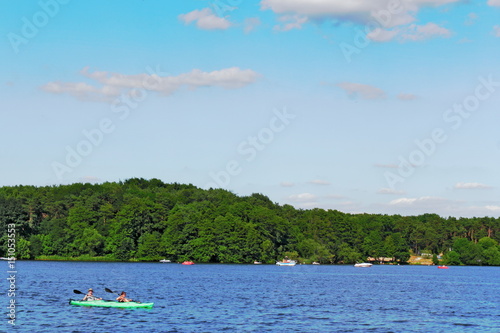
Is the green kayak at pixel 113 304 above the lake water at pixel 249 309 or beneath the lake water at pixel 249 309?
above

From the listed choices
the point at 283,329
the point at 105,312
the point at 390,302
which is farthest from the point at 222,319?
the point at 390,302

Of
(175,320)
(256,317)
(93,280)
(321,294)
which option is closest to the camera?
(175,320)

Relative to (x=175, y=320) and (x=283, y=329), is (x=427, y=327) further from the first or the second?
(x=175, y=320)

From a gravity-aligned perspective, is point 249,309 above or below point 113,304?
below

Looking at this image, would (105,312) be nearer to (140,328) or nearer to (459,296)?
(140,328)

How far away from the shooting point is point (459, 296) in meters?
112

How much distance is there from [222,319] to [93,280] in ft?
189

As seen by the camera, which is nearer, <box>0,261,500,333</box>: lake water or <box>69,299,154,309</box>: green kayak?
<box>0,261,500,333</box>: lake water

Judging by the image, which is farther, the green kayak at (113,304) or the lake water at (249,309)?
the green kayak at (113,304)

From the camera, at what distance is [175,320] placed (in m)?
66.9

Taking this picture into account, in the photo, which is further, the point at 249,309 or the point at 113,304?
the point at 249,309

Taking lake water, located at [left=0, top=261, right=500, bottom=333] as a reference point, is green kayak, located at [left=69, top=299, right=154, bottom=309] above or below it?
above

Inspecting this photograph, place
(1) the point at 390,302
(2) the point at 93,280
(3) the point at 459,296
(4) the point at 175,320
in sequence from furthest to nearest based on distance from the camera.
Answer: (2) the point at 93,280 → (3) the point at 459,296 → (1) the point at 390,302 → (4) the point at 175,320

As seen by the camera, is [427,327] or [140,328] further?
[427,327]
